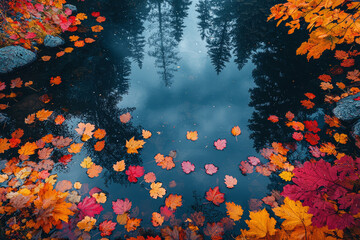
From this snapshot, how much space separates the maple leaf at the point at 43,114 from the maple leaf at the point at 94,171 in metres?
2.08

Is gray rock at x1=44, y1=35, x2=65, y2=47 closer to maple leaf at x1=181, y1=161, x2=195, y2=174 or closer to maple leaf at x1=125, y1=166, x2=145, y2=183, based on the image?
maple leaf at x1=125, y1=166, x2=145, y2=183

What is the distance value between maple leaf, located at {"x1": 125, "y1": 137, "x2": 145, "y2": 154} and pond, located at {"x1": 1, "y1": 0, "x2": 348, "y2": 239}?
0.12 meters

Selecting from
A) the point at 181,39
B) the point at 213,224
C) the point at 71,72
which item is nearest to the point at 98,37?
the point at 71,72

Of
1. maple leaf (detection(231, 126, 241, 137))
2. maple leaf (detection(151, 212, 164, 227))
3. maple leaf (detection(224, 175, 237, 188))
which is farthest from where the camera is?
maple leaf (detection(231, 126, 241, 137))

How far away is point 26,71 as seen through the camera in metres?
5.57

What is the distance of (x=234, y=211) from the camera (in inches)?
125

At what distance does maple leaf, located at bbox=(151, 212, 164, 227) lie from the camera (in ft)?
10.00

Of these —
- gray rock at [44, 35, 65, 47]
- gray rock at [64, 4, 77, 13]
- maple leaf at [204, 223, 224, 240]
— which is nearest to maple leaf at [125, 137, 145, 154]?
maple leaf at [204, 223, 224, 240]

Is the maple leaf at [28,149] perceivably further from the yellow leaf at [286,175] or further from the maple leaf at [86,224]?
the yellow leaf at [286,175]

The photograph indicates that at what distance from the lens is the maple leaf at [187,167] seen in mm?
3777

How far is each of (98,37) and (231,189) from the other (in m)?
7.67

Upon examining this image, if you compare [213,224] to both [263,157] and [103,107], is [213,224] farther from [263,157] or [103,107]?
[103,107]

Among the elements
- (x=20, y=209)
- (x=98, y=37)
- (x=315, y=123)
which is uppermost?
(x=98, y=37)

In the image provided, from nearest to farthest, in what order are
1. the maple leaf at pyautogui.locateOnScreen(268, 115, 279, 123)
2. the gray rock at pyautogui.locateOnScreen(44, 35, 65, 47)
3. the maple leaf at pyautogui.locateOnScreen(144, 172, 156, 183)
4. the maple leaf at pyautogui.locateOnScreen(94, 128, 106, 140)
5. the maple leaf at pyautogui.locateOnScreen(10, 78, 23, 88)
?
the maple leaf at pyautogui.locateOnScreen(144, 172, 156, 183), the maple leaf at pyautogui.locateOnScreen(94, 128, 106, 140), the maple leaf at pyautogui.locateOnScreen(268, 115, 279, 123), the maple leaf at pyautogui.locateOnScreen(10, 78, 23, 88), the gray rock at pyautogui.locateOnScreen(44, 35, 65, 47)
